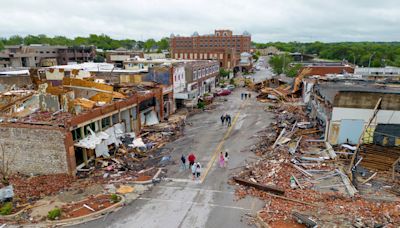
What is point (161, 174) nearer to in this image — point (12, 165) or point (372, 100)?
point (12, 165)

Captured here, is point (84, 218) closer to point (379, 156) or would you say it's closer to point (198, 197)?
point (198, 197)

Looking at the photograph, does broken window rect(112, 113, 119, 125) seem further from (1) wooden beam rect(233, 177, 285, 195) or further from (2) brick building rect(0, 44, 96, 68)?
(2) brick building rect(0, 44, 96, 68)

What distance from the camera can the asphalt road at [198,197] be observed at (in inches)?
580

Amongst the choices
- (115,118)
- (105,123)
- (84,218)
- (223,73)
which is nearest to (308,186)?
(84,218)

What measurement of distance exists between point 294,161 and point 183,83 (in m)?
25.1

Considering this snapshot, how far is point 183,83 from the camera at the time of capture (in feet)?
141

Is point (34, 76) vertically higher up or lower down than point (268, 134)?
higher up

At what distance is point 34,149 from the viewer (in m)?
20.0

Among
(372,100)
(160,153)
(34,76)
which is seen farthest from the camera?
(34,76)

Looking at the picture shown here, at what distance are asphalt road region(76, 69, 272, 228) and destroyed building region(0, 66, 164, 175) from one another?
17.8ft

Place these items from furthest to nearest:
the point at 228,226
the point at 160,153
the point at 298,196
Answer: the point at 160,153 → the point at 298,196 → the point at 228,226

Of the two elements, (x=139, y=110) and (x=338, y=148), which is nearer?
(x=338, y=148)

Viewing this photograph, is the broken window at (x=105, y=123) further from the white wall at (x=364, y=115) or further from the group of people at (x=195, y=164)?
the white wall at (x=364, y=115)

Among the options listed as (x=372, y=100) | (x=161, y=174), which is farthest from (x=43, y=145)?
(x=372, y=100)
